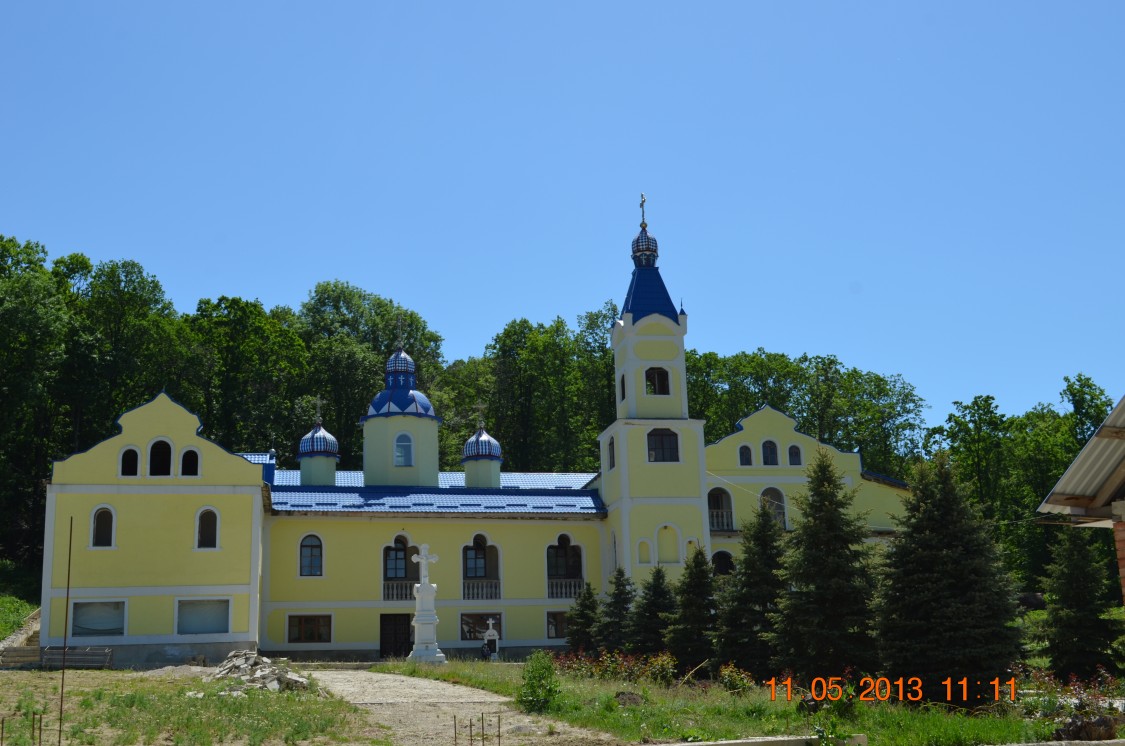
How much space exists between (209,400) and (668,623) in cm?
2940

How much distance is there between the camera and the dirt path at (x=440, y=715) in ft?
45.5

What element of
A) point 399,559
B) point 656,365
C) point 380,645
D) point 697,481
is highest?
point 656,365

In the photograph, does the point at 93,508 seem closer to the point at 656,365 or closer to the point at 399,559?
the point at 399,559

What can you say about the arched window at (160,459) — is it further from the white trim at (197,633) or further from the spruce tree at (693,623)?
the spruce tree at (693,623)

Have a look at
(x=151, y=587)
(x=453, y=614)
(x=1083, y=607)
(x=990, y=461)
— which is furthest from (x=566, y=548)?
(x=990, y=461)

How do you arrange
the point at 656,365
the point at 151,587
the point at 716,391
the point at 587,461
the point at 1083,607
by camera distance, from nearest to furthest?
the point at 1083,607 < the point at 151,587 < the point at 656,365 < the point at 587,461 < the point at 716,391

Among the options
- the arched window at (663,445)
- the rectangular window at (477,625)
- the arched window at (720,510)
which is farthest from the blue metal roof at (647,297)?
the rectangular window at (477,625)

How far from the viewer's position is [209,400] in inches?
1967

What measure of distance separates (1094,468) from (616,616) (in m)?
22.1

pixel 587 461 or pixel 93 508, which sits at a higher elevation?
pixel 587 461

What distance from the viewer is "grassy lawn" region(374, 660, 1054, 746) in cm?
1282

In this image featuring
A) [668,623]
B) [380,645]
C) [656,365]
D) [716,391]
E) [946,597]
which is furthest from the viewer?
[716,391]

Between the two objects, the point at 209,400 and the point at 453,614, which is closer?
the point at 453,614

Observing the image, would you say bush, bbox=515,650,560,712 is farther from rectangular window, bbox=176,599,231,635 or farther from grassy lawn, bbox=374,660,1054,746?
rectangular window, bbox=176,599,231,635
